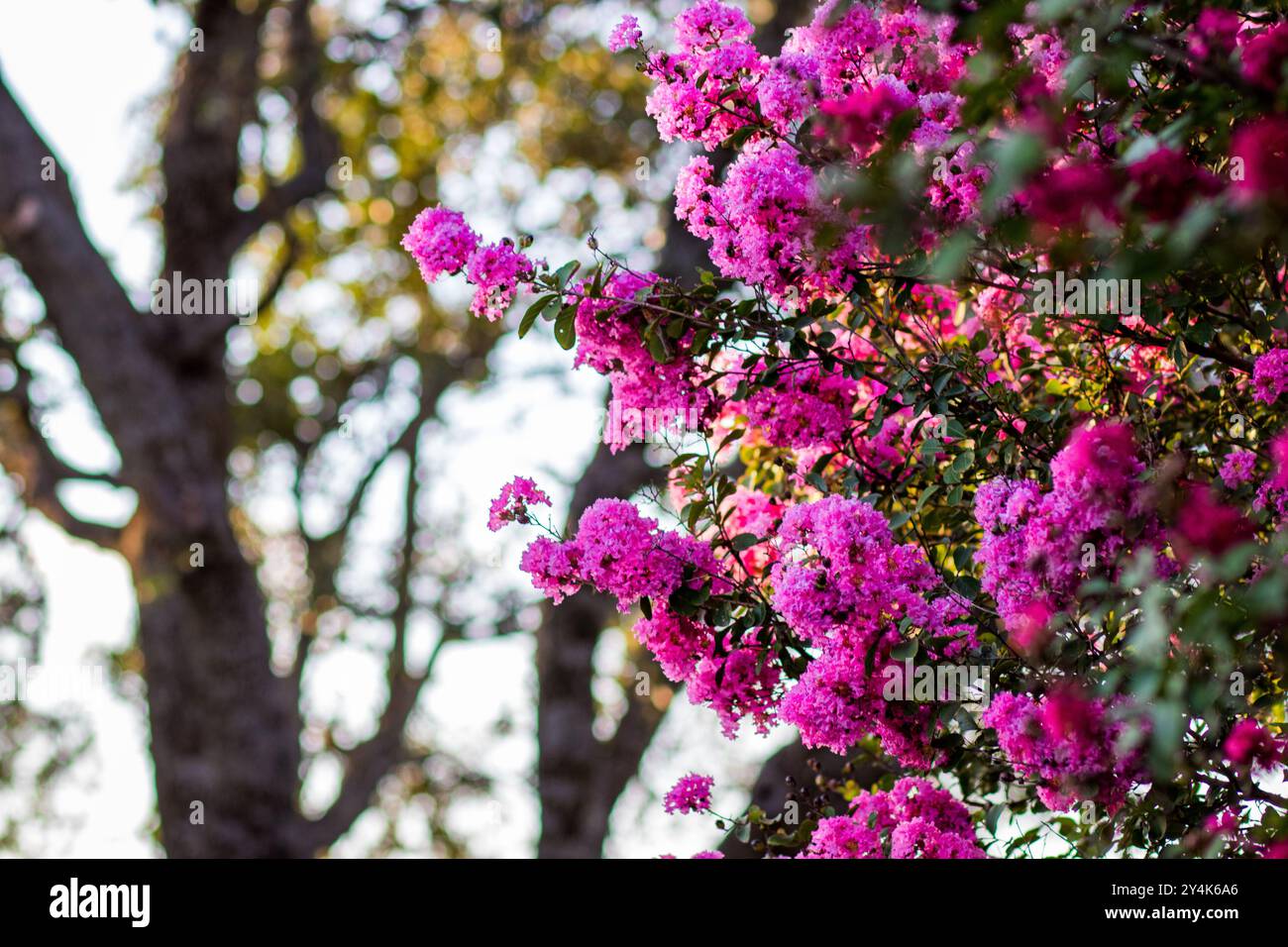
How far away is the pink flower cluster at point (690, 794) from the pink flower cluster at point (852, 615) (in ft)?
1.79

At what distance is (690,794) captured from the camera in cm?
351

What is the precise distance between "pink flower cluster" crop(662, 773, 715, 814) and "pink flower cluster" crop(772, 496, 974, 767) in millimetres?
545

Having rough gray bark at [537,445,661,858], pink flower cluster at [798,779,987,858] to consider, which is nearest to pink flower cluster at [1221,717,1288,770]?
pink flower cluster at [798,779,987,858]

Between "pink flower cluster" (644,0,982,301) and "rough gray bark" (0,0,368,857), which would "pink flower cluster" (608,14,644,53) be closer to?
"pink flower cluster" (644,0,982,301)

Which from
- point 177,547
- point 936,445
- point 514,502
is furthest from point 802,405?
point 177,547

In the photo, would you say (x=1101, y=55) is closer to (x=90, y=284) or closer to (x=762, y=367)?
(x=762, y=367)

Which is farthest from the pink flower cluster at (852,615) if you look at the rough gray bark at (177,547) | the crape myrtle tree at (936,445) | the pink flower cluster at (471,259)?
the rough gray bark at (177,547)

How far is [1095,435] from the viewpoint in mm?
2621

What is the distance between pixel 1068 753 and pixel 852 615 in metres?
0.53

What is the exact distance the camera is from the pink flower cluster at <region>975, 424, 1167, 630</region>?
262 cm

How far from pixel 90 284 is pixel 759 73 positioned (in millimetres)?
5831

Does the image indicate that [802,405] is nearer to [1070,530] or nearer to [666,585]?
[666,585]

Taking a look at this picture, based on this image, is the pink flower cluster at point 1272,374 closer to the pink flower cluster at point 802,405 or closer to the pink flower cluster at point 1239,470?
the pink flower cluster at point 1239,470

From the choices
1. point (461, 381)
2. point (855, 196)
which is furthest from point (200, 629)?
point (855, 196)
